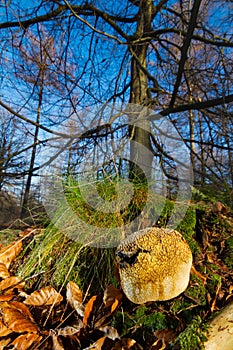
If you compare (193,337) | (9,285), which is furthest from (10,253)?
(193,337)

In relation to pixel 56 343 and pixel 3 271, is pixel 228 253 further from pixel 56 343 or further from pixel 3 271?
pixel 3 271

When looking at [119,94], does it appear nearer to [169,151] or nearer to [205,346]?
[169,151]

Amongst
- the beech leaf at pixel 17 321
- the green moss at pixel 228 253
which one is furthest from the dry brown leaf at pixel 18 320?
the green moss at pixel 228 253

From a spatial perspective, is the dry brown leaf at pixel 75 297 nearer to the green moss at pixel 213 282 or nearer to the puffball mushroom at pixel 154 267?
the puffball mushroom at pixel 154 267

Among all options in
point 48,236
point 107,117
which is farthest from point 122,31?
point 48,236

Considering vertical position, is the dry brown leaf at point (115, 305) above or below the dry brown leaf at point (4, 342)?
above

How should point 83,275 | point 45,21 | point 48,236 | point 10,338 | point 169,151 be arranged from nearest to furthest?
1. point 10,338
2. point 83,275
3. point 48,236
4. point 45,21
5. point 169,151

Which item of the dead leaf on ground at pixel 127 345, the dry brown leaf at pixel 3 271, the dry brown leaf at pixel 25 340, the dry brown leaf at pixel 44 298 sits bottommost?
the dry brown leaf at pixel 25 340
